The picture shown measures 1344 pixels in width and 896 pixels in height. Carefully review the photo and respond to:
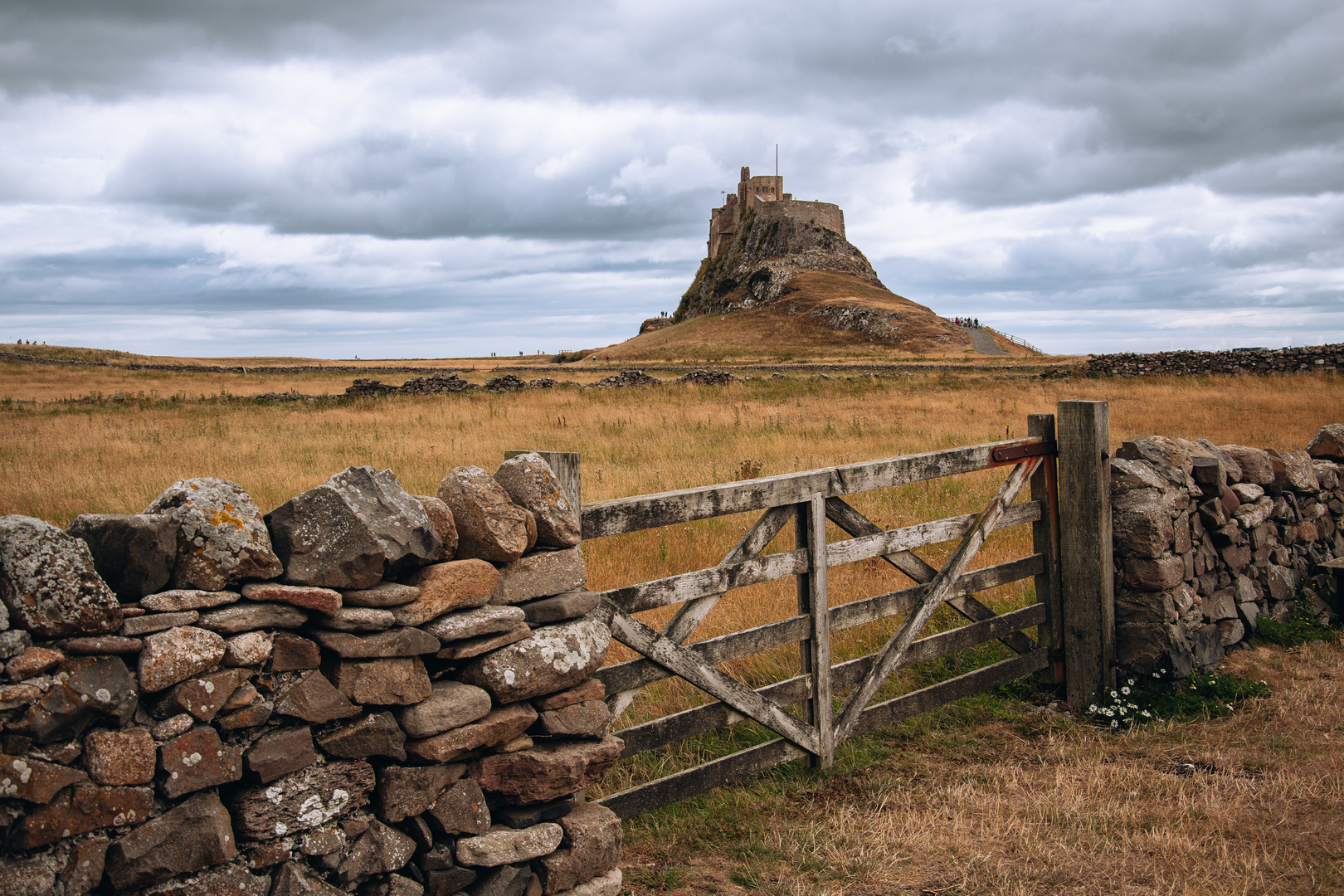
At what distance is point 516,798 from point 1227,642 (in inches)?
226

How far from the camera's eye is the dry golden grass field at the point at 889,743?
147 inches

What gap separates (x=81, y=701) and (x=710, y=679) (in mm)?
2548

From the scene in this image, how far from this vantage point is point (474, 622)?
2.93 m

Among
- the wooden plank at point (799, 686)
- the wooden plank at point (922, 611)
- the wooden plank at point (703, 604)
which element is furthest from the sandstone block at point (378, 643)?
the wooden plank at point (922, 611)

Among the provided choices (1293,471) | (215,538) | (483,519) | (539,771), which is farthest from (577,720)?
(1293,471)

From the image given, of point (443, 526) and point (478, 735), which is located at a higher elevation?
point (443, 526)

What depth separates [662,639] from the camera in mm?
3844

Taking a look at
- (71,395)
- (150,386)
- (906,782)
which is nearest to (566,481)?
(906,782)

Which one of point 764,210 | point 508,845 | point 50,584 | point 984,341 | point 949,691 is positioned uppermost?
point 764,210

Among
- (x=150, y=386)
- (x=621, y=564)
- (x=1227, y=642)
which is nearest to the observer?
(x=1227, y=642)

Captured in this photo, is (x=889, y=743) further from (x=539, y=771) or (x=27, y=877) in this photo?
(x=27, y=877)

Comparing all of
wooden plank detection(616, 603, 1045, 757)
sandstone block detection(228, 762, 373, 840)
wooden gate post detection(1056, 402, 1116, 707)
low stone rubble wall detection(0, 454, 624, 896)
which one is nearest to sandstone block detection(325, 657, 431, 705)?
low stone rubble wall detection(0, 454, 624, 896)

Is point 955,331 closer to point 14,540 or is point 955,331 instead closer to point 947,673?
point 947,673

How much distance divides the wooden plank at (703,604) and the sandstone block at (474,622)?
781mm
